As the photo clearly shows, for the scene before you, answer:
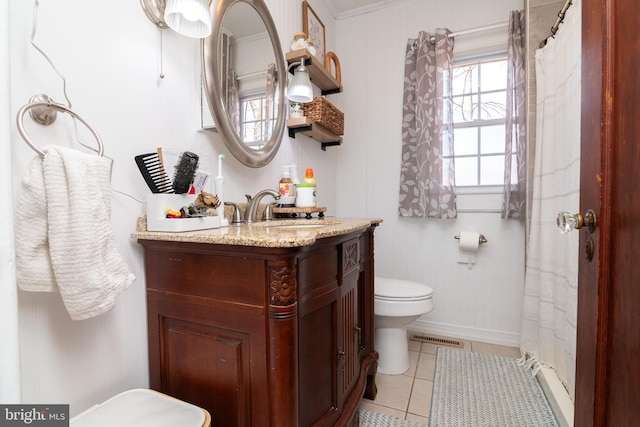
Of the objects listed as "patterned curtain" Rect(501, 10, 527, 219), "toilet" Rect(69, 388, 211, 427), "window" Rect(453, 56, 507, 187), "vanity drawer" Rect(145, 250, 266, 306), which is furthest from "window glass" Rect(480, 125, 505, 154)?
"toilet" Rect(69, 388, 211, 427)

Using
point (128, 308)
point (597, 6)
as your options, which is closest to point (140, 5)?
point (128, 308)

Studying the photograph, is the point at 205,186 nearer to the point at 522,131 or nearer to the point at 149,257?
the point at 149,257

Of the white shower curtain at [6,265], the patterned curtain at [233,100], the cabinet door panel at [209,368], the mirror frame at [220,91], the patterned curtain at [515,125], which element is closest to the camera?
the white shower curtain at [6,265]

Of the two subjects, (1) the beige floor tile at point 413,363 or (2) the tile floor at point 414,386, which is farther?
(1) the beige floor tile at point 413,363

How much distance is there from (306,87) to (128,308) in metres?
1.29

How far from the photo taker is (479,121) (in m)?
2.18

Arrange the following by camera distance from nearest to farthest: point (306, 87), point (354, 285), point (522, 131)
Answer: point (354, 285), point (306, 87), point (522, 131)

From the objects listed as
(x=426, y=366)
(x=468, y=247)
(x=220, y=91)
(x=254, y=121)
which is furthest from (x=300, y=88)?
(x=426, y=366)

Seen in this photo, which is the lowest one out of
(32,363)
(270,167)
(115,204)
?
(32,363)

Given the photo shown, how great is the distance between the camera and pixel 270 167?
5.53ft

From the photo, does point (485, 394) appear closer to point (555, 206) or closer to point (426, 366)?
point (426, 366)

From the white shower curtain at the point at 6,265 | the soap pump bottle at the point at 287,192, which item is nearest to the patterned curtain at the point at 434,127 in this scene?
the soap pump bottle at the point at 287,192

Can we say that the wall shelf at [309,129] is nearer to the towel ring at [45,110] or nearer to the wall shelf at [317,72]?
the wall shelf at [317,72]

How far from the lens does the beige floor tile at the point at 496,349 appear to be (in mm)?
1979
